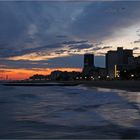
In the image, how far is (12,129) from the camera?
16.8 meters

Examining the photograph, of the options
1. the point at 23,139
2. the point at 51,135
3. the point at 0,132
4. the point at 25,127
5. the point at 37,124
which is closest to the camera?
the point at 23,139

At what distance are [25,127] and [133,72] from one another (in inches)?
5784

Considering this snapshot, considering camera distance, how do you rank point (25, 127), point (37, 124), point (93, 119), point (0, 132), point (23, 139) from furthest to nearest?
point (93, 119) → point (37, 124) → point (25, 127) → point (0, 132) → point (23, 139)

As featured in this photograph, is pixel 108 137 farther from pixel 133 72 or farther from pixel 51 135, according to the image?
pixel 133 72

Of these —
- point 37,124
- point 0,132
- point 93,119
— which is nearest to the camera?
point 0,132

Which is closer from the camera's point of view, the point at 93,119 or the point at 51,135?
the point at 51,135

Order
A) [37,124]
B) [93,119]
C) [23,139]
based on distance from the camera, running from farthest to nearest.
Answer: [93,119] < [37,124] < [23,139]

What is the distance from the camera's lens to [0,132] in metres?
16.0

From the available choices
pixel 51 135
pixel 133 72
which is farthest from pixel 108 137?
pixel 133 72

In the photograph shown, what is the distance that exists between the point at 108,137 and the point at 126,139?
91 cm

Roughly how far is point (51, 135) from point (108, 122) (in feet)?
16.1

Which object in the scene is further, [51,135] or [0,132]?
[0,132]

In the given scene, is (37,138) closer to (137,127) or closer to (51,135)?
(51,135)

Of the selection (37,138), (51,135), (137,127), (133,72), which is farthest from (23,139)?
(133,72)
